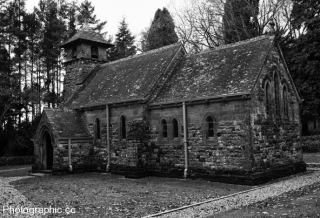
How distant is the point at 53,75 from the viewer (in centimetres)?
4184

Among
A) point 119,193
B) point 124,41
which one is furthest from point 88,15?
point 119,193

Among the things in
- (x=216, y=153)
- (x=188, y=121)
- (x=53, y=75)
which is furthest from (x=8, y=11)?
(x=216, y=153)

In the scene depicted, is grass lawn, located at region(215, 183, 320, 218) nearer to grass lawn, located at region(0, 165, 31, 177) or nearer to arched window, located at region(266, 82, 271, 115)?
arched window, located at region(266, 82, 271, 115)

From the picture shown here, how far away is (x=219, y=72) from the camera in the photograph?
19.1 meters

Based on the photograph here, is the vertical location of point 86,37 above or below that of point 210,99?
above

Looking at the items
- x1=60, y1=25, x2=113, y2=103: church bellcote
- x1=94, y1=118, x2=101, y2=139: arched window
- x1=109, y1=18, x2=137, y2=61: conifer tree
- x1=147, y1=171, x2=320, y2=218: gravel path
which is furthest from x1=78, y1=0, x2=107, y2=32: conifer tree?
x1=147, y1=171, x2=320, y2=218: gravel path

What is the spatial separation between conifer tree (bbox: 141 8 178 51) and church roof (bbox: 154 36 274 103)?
81.4 feet

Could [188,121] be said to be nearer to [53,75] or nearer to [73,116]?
[73,116]

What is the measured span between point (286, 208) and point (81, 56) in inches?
883

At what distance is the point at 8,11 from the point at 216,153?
103 ft

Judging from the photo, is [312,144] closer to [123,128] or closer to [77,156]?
[123,128]

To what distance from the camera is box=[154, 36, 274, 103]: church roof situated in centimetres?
1741

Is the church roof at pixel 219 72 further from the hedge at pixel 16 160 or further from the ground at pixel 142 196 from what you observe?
the hedge at pixel 16 160

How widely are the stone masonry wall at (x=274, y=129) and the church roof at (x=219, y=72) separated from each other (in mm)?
699
